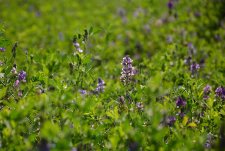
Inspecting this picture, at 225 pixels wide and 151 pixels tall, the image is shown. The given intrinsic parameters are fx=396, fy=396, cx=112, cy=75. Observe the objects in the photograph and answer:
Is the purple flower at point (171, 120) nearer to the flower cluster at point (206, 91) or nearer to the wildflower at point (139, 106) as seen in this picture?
the wildflower at point (139, 106)

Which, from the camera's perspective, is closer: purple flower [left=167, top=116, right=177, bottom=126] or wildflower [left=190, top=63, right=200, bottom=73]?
purple flower [left=167, top=116, right=177, bottom=126]

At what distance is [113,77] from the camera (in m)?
5.39

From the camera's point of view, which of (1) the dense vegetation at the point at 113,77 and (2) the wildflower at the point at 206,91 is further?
(2) the wildflower at the point at 206,91

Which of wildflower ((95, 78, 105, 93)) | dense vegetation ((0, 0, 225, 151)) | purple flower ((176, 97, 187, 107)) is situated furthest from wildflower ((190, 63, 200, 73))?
wildflower ((95, 78, 105, 93))

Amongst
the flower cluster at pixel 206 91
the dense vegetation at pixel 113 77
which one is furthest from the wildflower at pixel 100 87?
the flower cluster at pixel 206 91

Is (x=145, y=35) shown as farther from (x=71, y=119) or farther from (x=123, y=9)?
(x=71, y=119)

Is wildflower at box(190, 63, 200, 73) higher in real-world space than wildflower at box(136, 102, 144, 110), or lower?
higher

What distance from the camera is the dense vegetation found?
2.80 m

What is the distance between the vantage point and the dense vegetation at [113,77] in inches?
110

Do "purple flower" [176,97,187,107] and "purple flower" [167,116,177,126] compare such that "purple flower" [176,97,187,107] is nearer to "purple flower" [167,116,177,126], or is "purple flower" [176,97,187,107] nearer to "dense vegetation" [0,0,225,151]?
"dense vegetation" [0,0,225,151]

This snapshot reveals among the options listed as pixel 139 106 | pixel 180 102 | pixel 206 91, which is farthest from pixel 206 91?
pixel 139 106

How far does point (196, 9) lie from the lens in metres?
8.29

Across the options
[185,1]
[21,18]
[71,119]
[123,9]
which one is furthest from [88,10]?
[71,119]

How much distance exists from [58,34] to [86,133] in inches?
225
